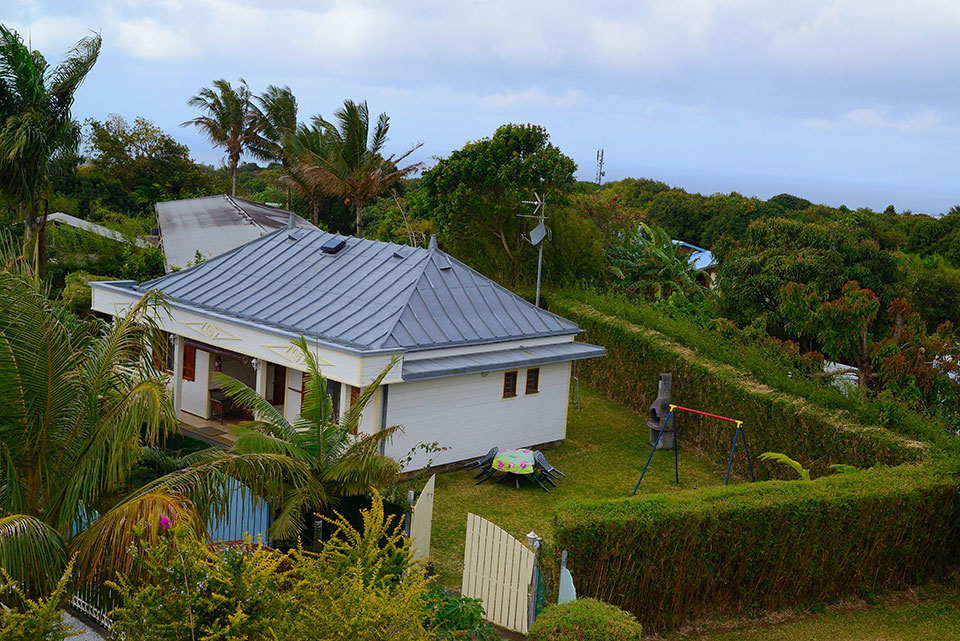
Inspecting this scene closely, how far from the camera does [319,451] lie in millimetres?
14453

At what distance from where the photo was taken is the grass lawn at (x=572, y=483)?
16984 mm

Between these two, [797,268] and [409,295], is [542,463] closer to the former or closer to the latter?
[409,295]

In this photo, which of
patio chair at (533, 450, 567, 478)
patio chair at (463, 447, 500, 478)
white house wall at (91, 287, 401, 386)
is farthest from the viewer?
patio chair at (463, 447, 500, 478)

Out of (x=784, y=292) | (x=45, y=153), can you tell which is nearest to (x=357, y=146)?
(x=45, y=153)

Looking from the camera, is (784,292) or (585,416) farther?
(585,416)

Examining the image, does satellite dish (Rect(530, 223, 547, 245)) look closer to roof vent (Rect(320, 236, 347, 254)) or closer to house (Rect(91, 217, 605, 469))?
house (Rect(91, 217, 605, 469))

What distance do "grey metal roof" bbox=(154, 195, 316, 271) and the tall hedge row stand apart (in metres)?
14.1

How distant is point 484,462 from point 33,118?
50.8 ft

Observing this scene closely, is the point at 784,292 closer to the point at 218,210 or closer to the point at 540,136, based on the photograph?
the point at 540,136

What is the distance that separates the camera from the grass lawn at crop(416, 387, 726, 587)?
17.0 m

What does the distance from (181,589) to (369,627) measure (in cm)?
176

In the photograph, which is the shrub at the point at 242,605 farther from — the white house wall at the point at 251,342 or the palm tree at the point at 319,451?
the white house wall at the point at 251,342

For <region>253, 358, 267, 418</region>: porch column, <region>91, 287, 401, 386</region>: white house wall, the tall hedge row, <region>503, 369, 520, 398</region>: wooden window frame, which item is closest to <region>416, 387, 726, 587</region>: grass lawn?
the tall hedge row

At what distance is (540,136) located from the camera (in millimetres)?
36938
